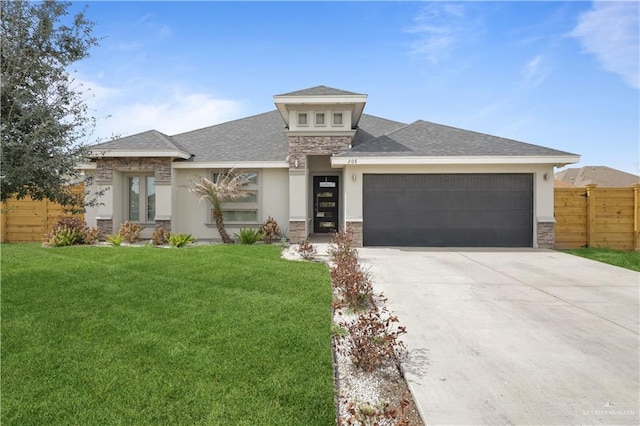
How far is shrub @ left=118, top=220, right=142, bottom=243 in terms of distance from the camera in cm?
1183

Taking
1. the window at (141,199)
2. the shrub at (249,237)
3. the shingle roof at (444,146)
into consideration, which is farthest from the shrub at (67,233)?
the shingle roof at (444,146)

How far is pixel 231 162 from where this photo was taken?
12.9 metres

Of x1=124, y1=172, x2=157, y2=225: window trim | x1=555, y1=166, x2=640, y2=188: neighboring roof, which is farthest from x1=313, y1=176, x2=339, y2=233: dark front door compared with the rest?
x1=555, y1=166, x2=640, y2=188: neighboring roof

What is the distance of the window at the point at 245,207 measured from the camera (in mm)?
13195

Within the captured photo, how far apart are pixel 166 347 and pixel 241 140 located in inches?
480

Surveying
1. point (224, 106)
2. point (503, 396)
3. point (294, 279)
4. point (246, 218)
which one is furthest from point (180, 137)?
point (503, 396)

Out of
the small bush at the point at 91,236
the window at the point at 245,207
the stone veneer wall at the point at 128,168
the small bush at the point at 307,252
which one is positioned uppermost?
the stone veneer wall at the point at 128,168

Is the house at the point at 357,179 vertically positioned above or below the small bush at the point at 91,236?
above

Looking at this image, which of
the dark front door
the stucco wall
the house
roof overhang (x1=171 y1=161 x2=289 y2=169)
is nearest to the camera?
the house

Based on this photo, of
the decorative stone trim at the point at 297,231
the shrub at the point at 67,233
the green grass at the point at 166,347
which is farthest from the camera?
the decorative stone trim at the point at 297,231

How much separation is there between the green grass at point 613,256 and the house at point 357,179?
110cm

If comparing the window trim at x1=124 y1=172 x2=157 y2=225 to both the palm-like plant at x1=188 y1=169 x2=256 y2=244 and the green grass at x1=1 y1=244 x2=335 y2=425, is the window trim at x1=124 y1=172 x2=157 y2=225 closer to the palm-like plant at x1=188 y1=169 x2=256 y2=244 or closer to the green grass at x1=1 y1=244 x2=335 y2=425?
the palm-like plant at x1=188 y1=169 x2=256 y2=244

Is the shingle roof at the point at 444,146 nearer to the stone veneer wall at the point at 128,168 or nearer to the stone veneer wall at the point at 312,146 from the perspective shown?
the stone veneer wall at the point at 312,146

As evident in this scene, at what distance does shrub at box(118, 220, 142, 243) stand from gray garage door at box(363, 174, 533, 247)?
7.93m
